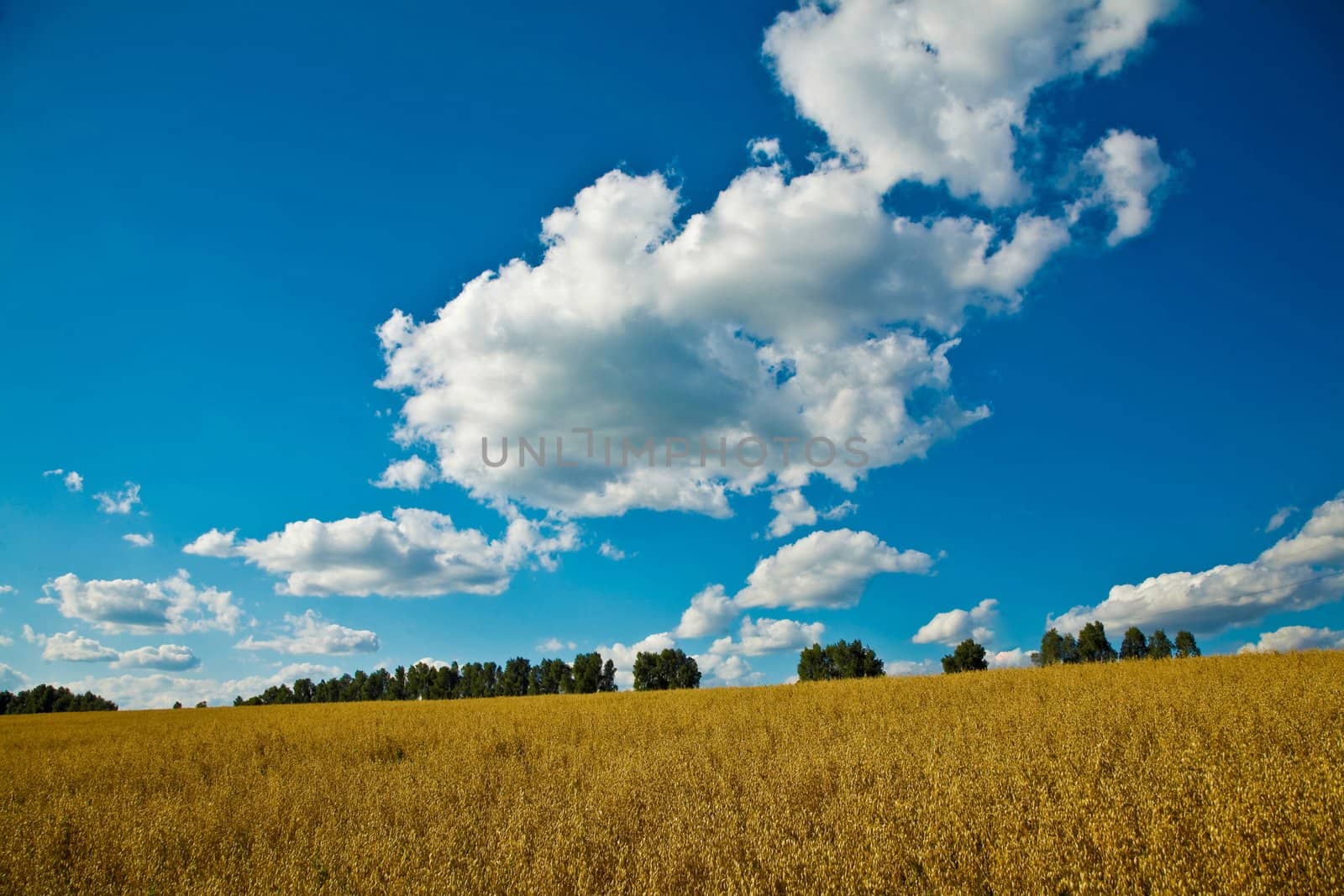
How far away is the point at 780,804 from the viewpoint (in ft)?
23.2

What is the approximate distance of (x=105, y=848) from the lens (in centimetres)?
769

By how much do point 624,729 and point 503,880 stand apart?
7.58 m

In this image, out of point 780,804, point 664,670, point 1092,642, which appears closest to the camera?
point 780,804

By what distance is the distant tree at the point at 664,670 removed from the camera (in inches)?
2933

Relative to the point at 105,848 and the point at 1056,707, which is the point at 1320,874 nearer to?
the point at 1056,707

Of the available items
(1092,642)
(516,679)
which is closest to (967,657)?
(1092,642)

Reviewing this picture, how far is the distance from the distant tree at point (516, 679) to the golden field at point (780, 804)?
75248 mm

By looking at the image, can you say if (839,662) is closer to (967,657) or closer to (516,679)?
(967,657)

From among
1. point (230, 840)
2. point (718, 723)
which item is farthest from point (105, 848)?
point (718, 723)

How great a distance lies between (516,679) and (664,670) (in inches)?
874

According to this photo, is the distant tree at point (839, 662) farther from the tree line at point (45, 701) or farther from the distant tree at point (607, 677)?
the tree line at point (45, 701)

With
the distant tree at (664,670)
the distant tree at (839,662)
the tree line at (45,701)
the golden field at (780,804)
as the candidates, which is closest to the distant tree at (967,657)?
the distant tree at (839,662)

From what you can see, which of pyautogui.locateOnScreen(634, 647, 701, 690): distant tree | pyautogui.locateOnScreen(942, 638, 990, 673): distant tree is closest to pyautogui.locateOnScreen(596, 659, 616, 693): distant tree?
pyautogui.locateOnScreen(634, 647, 701, 690): distant tree

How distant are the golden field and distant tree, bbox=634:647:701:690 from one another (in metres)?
64.0
